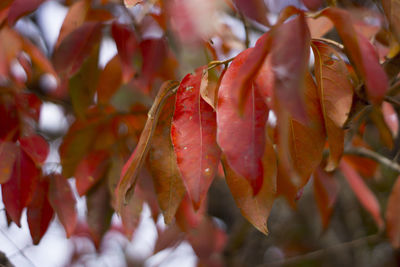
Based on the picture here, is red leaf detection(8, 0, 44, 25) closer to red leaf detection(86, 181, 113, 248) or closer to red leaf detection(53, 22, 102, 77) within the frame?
red leaf detection(53, 22, 102, 77)

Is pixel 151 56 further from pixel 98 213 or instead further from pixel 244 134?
pixel 244 134

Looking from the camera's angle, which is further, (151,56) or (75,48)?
(151,56)

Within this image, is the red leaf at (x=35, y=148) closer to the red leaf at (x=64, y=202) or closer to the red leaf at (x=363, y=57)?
the red leaf at (x=64, y=202)

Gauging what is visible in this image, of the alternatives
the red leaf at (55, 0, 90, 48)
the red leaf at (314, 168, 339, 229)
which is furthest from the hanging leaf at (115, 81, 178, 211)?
the red leaf at (314, 168, 339, 229)

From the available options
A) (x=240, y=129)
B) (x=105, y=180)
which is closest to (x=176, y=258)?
(x=105, y=180)

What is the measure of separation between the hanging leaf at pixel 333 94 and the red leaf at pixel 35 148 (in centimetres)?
62

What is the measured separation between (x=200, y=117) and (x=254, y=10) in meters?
0.19

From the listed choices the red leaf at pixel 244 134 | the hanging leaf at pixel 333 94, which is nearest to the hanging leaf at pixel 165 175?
the red leaf at pixel 244 134

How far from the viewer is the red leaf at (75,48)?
1032 millimetres

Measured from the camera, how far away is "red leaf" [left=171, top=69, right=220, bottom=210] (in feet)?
2.15

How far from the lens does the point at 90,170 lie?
47.1 inches

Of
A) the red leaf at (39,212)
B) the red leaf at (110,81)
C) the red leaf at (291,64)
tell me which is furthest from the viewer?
the red leaf at (110,81)

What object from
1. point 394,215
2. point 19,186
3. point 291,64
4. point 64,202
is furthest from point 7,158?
point 394,215

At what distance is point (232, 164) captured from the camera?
59cm
